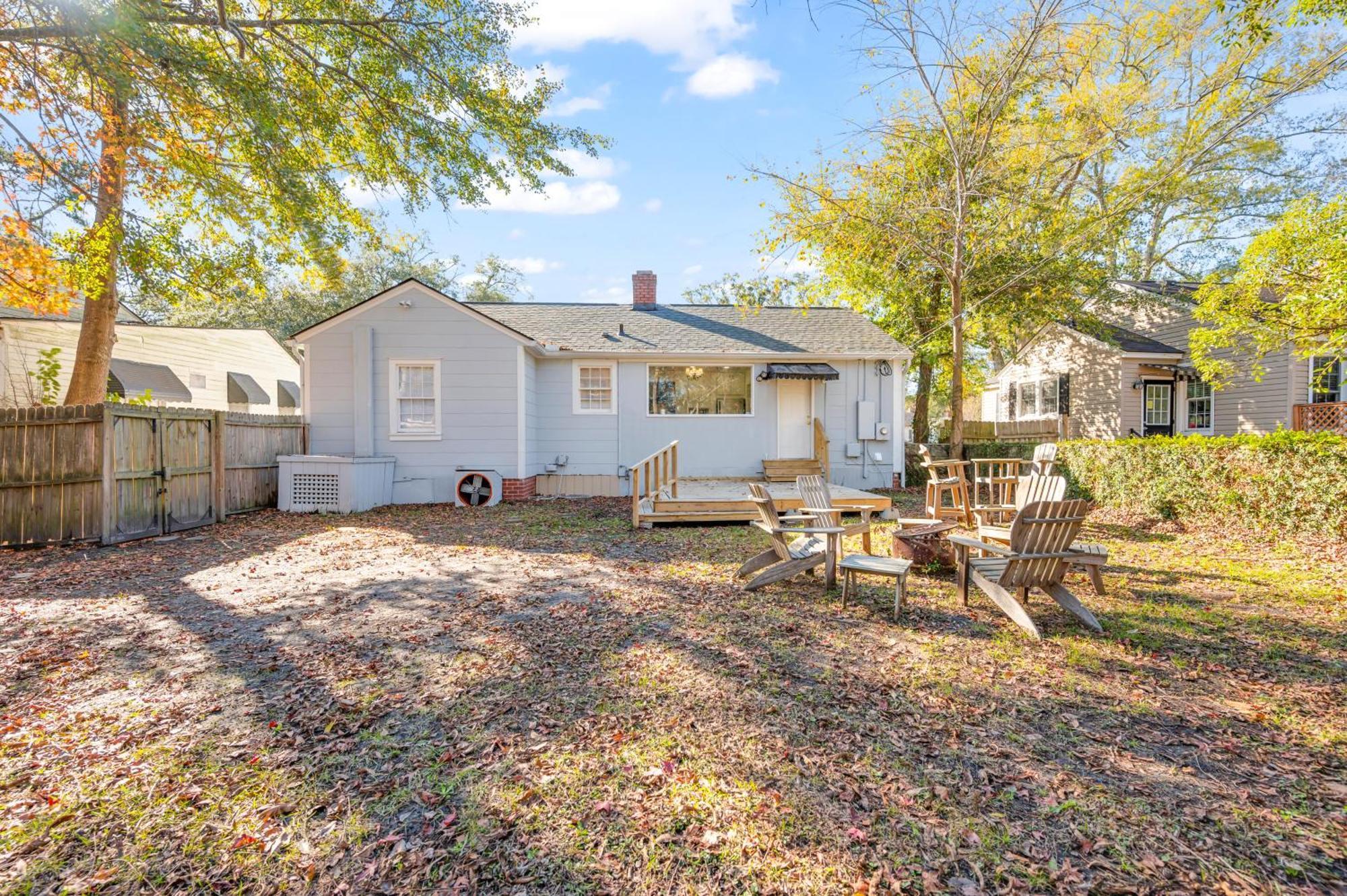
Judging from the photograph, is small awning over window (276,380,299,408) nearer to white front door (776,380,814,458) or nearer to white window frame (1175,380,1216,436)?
white front door (776,380,814,458)

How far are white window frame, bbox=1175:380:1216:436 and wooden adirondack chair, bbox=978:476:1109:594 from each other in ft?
42.3

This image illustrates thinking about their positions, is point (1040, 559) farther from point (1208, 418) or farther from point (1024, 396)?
point (1024, 396)

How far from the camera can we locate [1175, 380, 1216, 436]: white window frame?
1652 cm

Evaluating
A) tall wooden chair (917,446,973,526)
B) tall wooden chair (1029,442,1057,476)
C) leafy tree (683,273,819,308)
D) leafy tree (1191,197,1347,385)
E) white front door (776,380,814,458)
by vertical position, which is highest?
leafy tree (683,273,819,308)

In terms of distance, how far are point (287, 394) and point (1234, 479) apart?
27.1 meters

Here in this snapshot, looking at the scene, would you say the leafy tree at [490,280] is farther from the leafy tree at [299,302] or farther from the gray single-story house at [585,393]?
the gray single-story house at [585,393]

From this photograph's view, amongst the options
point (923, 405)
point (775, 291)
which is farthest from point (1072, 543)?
point (923, 405)

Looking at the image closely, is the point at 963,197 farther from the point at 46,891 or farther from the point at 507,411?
the point at 46,891

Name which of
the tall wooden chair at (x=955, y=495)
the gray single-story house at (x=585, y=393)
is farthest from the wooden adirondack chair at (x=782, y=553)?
the gray single-story house at (x=585, y=393)

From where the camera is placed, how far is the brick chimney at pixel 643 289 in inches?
589

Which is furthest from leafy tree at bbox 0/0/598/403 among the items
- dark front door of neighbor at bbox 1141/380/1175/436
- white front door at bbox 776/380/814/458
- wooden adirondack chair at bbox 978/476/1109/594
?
dark front door of neighbor at bbox 1141/380/1175/436

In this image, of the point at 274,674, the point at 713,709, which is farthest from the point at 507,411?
the point at 713,709

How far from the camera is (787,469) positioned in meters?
12.7

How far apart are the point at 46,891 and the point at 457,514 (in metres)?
8.44
